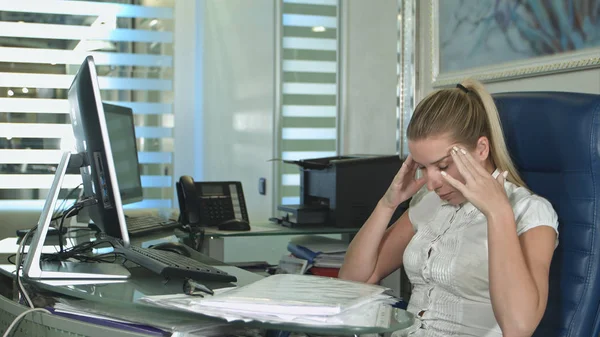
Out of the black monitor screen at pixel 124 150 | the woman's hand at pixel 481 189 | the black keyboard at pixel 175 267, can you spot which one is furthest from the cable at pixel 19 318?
the black monitor screen at pixel 124 150

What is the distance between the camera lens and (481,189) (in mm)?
1531

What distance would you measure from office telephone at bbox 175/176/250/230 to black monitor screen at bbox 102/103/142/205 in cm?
19

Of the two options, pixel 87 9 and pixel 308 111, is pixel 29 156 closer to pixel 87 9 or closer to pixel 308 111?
pixel 87 9

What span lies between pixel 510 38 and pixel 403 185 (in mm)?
865

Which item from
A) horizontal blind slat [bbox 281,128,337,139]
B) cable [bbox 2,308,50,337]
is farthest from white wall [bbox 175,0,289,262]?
cable [bbox 2,308,50,337]

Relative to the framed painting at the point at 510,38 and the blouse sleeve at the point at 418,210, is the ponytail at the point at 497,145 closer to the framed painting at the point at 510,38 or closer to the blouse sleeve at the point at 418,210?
the blouse sleeve at the point at 418,210

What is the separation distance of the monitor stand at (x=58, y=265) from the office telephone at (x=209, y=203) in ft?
3.94

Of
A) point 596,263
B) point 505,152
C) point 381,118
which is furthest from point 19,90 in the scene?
point 596,263

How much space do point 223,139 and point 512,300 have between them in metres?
A: 3.08

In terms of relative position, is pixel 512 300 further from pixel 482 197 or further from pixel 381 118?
pixel 381 118

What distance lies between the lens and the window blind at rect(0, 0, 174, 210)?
3965 mm

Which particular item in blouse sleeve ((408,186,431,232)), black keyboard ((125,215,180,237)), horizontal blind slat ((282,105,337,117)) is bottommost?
black keyboard ((125,215,180,237))

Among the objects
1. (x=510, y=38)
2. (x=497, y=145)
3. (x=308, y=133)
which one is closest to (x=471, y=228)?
(x=497, y=145)

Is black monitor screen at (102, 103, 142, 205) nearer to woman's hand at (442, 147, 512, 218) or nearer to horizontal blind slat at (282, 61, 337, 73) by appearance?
horizontal blind slat at (282, 61, 337, 73)
